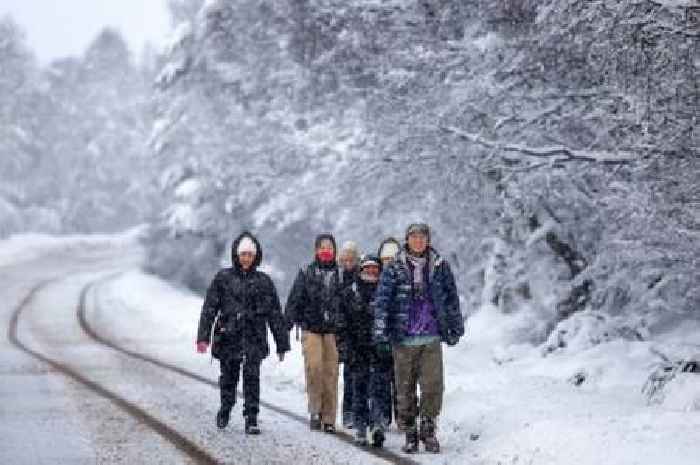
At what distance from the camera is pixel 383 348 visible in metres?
9.89

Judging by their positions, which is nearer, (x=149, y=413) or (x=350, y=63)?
(x=149, y=413)

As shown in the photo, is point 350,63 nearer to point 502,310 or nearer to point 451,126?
point 451,126

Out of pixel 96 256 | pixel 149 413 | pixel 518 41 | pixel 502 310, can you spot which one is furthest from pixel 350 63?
pixel 96 256

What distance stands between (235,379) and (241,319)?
0.62 m

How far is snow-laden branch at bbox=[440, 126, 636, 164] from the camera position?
12.0 meters

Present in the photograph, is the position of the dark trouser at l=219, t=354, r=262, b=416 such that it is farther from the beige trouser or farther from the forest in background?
the forest in background

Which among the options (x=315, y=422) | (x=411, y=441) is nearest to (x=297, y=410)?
(x=315, y=422)

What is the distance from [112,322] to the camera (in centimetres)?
2591

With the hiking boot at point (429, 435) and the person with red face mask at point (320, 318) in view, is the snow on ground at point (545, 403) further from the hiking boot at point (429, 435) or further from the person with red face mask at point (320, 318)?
the person with red face mask at point (320, 318)

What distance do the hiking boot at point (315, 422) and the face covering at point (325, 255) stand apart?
159cm

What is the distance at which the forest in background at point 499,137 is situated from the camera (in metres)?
10.3

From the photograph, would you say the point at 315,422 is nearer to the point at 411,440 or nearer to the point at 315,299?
the point at 315,299

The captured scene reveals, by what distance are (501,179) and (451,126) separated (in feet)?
4.22

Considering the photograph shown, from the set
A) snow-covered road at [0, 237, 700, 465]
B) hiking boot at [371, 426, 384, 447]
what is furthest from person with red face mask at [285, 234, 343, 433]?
hiking boot at [371, 426, 384, 447]
